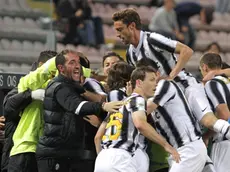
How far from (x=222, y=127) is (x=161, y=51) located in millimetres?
918

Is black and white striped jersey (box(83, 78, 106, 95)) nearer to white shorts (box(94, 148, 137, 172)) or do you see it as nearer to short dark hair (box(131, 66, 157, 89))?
short dark hair (box(131, 66, 157, 89))

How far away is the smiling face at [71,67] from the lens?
26.5 ft

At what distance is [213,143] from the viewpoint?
863 centimetres

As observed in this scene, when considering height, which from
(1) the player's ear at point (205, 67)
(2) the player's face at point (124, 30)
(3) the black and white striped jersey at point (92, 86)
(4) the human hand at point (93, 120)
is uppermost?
(2) the player's face at point (124, 30)

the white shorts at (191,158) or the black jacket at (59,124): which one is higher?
the black jacket at (59,124)

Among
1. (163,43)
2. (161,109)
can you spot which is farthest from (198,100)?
(163,43)

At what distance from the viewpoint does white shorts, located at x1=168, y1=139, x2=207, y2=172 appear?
7824 mm

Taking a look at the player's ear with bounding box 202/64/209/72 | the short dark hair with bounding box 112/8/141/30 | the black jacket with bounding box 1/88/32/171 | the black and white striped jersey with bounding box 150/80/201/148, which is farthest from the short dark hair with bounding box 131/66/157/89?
the black jacket with bounding box 1/88/32/171

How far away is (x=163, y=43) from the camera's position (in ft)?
26.9

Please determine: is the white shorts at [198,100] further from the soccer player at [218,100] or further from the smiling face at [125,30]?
the smiling face at [125,30]

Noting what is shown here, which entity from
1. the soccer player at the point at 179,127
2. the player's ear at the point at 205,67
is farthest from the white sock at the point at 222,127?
the player's ear at the point at 205,67

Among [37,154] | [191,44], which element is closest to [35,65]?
[37,154]

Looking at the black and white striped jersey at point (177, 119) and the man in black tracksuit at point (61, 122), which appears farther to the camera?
the man in black tracksuit at point (61, 122)

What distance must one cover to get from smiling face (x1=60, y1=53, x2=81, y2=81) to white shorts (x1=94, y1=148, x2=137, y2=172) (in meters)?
0.88
